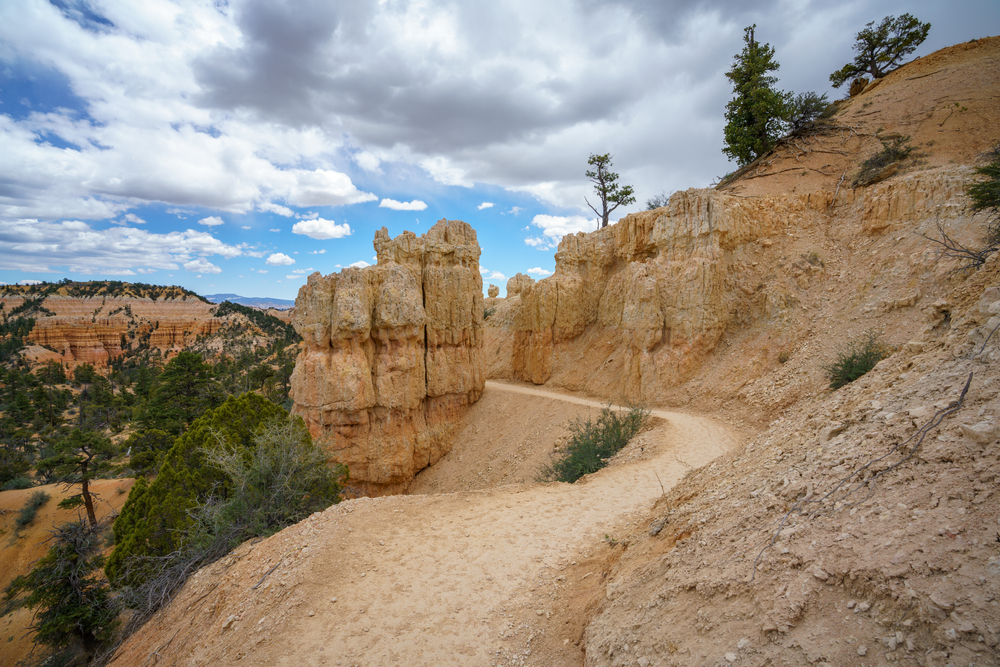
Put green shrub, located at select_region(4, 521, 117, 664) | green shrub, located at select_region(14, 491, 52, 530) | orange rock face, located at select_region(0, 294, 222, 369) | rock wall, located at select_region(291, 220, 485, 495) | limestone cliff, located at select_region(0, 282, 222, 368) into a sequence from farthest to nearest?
limestone cliff, located at select_region(0, 282, 222, 368), orange rock face, located at select_region(0, 294, 222, 369), green shrub, located at select_region(14, 491, 52, 530), rock wall, located at select_region(291, 220, 485, 495), green shrub, located at select_region(4, 521, 117, 664)

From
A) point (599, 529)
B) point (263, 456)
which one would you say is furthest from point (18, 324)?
point (599, 529)

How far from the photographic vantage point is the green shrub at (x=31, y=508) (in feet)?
66.3

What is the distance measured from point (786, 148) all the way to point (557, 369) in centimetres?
1821

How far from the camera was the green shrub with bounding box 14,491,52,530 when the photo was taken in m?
20.2

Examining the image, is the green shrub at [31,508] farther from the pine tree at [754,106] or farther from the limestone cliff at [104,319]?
the limestone cliff at [104,319]

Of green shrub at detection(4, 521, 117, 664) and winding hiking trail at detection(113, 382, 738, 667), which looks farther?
green shrub at detection(4, 521, 117, 664)

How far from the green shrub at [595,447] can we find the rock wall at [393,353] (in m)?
7.85

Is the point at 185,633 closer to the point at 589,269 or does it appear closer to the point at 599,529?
the point at 599,529

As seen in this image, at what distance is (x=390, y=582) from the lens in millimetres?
6387

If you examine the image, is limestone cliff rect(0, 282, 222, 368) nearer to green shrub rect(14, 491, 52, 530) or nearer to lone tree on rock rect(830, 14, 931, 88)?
green shrub rect(14, 491, 52, 530)

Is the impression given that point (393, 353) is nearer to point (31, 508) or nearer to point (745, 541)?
point (745, 541)

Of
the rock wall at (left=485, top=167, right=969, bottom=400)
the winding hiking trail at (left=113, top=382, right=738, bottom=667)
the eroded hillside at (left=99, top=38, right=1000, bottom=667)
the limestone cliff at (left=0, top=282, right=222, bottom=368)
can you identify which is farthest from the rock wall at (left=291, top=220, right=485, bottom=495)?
the limestone cliff at (left=0, top=282, right=222, bottom=368)

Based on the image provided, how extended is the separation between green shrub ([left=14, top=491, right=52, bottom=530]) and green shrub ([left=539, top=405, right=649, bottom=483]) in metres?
25.2

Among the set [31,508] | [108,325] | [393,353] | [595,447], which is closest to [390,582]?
[595,447]
